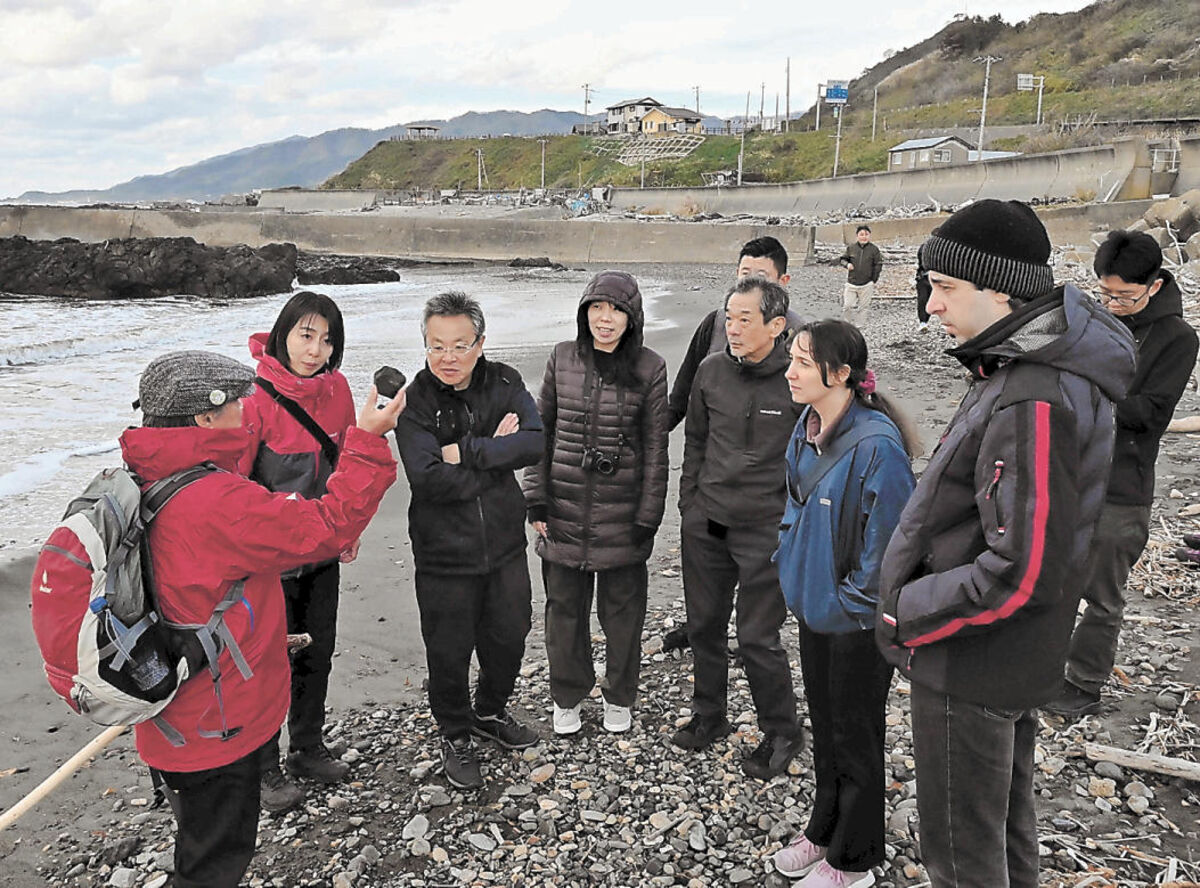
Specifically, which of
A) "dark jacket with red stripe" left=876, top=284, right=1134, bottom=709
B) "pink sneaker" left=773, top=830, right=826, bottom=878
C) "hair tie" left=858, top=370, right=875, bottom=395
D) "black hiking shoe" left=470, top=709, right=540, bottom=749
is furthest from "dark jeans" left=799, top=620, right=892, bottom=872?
"black hiking shoe" left=470, top=709, right=540, bottom=749

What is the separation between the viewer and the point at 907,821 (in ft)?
11.1

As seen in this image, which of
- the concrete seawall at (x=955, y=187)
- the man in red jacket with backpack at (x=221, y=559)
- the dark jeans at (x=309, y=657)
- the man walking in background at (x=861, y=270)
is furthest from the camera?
the concrete seawall at (x=955, y=187)

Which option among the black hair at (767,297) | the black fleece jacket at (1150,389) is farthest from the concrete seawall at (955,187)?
the black hair at (767,297)

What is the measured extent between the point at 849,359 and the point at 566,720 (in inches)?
89.5

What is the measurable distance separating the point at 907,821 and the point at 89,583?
9.98ft

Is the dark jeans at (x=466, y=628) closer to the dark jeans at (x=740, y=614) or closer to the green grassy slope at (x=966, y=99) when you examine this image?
the dark jeans at (x=740, y=614)

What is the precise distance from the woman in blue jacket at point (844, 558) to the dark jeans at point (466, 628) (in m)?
1.35

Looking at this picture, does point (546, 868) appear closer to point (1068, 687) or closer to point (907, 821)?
point (907, 821)

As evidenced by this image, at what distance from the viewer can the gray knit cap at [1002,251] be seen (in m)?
2.16

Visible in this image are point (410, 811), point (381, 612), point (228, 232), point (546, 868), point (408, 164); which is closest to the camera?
point (546, 868)

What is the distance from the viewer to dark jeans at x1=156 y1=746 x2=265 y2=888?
2.61 m

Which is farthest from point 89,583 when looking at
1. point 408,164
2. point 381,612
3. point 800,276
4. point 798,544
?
point 408,164

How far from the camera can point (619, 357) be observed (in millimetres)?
4004

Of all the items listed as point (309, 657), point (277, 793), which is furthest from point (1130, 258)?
point (277, 793)
